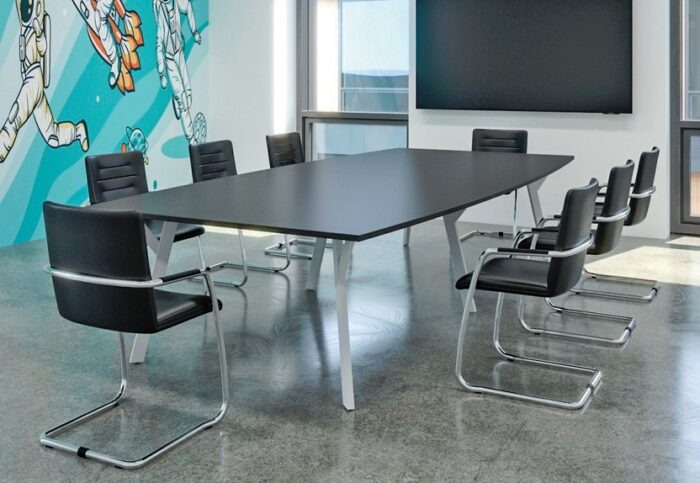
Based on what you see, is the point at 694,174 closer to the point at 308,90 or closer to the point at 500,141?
the point at 500,141

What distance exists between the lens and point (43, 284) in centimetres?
596

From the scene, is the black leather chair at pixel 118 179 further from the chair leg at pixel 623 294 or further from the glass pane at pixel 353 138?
the glass pane at pixel 353 138

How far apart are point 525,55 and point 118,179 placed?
13.8ft

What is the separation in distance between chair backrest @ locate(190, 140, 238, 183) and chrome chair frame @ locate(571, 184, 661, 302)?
8.25 ft

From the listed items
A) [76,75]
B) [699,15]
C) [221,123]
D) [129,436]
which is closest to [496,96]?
[699,15]

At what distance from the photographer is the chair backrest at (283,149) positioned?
22.1 feet

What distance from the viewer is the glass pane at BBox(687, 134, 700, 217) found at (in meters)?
7.64

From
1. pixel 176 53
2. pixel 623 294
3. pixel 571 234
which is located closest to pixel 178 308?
Answer: pixel 571 234

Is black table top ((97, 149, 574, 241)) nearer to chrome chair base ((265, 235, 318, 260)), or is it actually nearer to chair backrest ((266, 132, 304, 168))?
chair backrest ((266, 132, 304, 168))

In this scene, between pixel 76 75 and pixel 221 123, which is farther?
pixel 221 123

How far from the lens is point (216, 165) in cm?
617

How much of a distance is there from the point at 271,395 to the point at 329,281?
2.19 meters

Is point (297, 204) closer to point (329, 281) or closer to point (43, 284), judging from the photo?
point (329, 281)

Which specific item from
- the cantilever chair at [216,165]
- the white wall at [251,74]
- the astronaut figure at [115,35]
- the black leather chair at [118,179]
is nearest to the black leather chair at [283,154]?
the cantilever chair at [216,165]
